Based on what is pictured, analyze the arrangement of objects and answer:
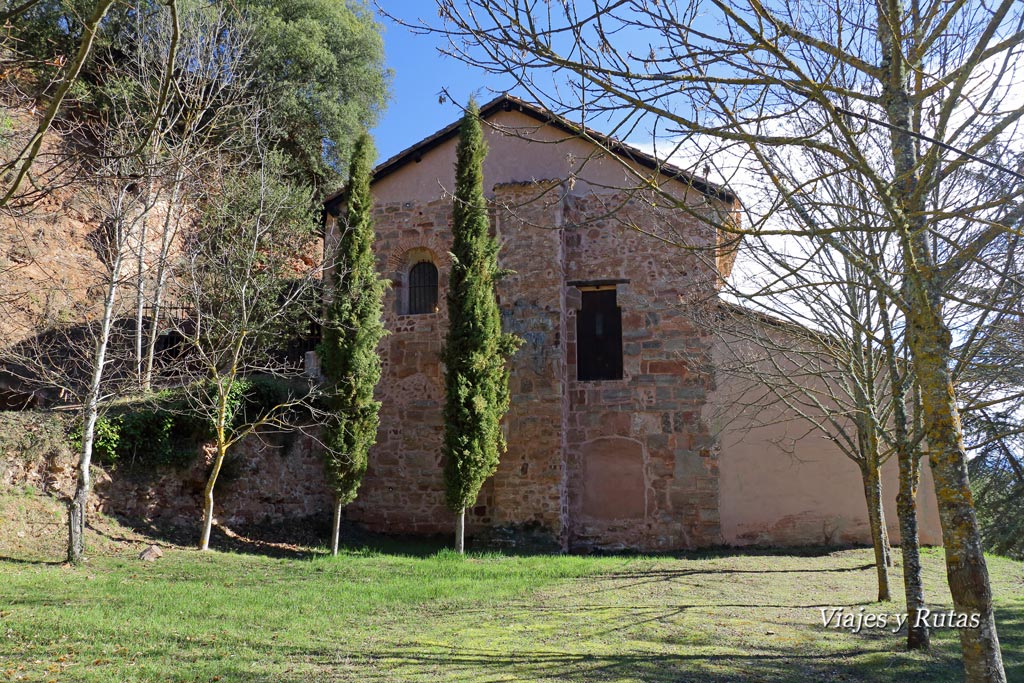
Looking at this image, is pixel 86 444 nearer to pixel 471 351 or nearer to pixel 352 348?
pixel 352 348

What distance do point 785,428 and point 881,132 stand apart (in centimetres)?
750

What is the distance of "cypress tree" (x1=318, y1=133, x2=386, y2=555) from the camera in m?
11.4

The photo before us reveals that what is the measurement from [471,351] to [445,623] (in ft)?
17.9

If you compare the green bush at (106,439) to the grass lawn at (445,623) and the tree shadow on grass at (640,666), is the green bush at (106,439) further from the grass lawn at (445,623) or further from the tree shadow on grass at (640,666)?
the tree shadow on grass at (640,666)

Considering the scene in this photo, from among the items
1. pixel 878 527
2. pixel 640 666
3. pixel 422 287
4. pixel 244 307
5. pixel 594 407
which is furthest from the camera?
pixel 422 287

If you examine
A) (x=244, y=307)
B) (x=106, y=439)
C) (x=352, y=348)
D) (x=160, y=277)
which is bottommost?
(x=106, y=439)

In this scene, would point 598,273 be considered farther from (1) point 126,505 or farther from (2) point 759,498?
(1) point 126,505

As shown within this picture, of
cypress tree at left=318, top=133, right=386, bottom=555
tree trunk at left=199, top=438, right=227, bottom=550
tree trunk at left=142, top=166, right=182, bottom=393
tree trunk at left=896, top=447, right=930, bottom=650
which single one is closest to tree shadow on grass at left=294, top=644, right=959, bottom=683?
tree trunk at left=896, top=447, right=930, bottom=650

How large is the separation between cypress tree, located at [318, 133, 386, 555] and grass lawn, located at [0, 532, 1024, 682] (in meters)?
1.70

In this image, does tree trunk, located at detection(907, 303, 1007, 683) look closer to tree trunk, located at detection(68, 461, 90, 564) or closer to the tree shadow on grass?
the tree shadow on grass

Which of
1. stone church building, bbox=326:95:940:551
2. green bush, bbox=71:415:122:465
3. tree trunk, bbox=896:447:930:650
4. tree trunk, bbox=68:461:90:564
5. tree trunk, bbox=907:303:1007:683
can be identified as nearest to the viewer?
tree trunk, bbox=907:303:1007:683

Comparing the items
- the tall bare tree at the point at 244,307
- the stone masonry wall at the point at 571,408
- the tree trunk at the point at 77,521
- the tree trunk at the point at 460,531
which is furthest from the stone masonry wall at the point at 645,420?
the tree trunk at the point at 77,521

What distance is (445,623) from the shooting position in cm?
695

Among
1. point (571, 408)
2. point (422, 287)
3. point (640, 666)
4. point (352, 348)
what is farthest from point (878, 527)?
point (422, 287)
